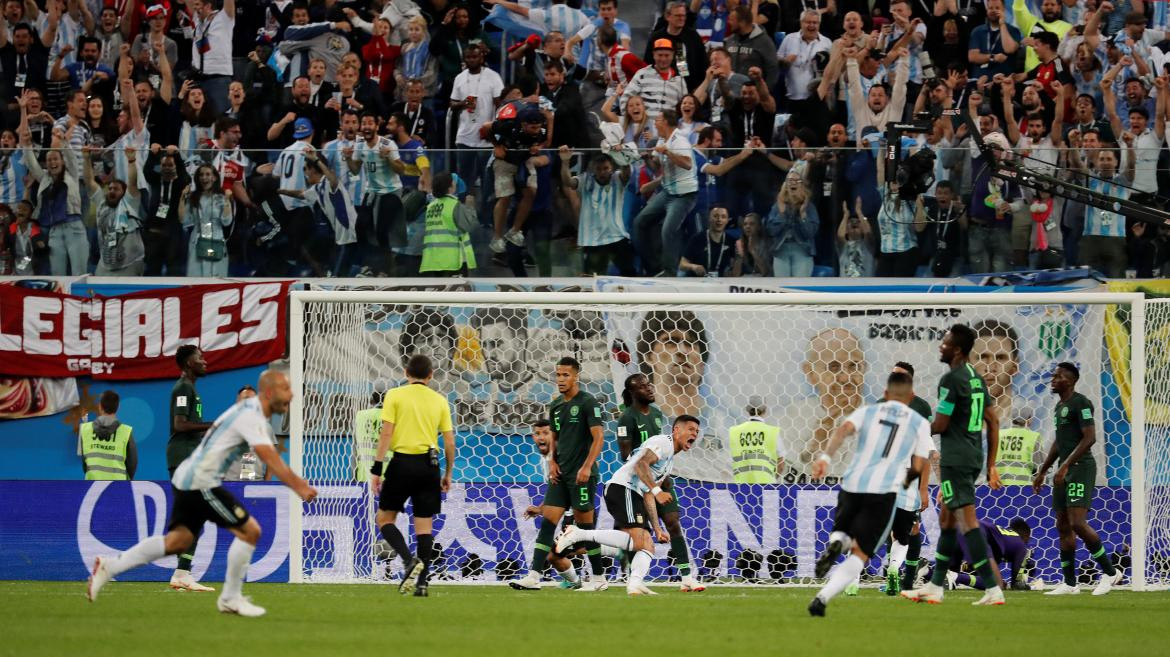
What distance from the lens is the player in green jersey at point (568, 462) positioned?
13.1 meters

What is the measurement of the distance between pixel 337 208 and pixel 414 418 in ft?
18.3

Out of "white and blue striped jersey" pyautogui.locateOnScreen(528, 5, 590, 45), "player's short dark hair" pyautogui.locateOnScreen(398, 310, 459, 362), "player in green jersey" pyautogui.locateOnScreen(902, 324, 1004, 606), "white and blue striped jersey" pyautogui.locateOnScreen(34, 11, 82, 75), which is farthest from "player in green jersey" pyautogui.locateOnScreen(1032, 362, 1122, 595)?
"white and blue striped jersey" pyautogui.locateOnScreen(34, 11, 82, 75)

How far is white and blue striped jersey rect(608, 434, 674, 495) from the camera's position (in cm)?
1284

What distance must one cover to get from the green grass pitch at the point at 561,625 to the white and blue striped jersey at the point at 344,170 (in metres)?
5.66

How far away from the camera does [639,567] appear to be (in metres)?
12.8

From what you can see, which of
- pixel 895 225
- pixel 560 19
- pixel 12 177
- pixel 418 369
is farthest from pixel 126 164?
pixel 895 225

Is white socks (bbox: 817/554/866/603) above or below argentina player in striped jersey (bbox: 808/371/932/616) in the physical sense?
below

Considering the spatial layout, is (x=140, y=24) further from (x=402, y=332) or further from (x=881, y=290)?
(x=881, y=290)

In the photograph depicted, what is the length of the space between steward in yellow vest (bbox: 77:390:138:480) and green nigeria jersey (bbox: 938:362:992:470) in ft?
31.0

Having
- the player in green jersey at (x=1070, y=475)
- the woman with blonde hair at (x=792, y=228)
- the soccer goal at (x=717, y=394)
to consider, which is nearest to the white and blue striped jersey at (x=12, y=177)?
the soccer goal at (x=717, y=394)

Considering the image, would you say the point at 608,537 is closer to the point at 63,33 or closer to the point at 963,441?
the point at 963,441

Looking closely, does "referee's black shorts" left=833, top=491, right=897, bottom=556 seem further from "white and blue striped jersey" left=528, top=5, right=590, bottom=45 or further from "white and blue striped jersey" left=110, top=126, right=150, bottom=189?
"white and blue striped jersey" left=528, top=5, right=590, bottom=45

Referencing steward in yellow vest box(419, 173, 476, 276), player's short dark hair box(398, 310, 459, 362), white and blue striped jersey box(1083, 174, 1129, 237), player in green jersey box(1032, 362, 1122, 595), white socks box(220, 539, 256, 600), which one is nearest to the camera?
white socks box(220, 539, 256, 600)

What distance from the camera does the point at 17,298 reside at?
1847 cm
